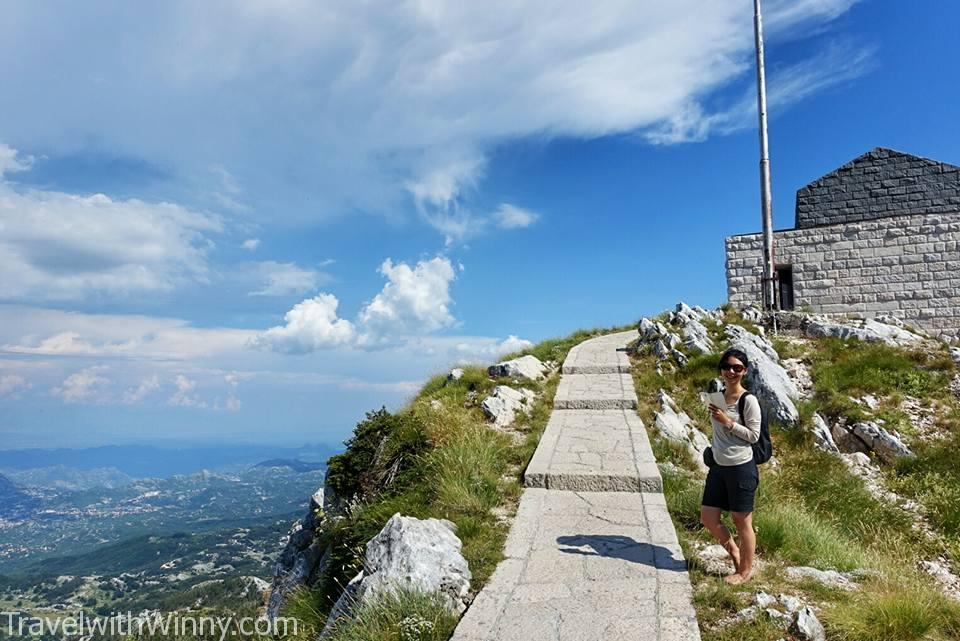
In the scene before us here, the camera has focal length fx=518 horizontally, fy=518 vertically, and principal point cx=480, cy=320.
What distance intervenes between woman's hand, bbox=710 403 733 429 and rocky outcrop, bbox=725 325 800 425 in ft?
20.6

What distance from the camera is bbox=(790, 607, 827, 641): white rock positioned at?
350 cm

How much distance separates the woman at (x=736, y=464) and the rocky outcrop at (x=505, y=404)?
4.94 meters

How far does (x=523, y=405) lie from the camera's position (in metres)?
10.1

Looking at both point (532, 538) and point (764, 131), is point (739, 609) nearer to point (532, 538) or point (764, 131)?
point (532, 538)

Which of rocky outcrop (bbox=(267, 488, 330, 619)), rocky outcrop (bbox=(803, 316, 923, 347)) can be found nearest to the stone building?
rocky outcrop (bbox=(803, 316, 923, 347))

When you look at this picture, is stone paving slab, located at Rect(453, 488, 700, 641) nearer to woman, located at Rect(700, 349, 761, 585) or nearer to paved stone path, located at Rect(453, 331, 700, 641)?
paved stone path, located at Rect(453, 331, 700, 641)

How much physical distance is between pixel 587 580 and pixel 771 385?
7.93 metres

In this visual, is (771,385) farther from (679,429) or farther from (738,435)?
(738,435)

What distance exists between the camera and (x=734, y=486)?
448 cm

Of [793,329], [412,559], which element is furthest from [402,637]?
[793,329]

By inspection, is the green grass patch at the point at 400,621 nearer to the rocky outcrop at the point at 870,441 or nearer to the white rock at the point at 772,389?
the white rock at the point at 772,389

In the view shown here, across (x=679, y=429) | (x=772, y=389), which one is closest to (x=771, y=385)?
(x=772, y=389)

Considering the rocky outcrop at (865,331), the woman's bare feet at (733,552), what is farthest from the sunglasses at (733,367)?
the rocky outcrop at (865,331)

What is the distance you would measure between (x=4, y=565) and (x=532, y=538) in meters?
260
